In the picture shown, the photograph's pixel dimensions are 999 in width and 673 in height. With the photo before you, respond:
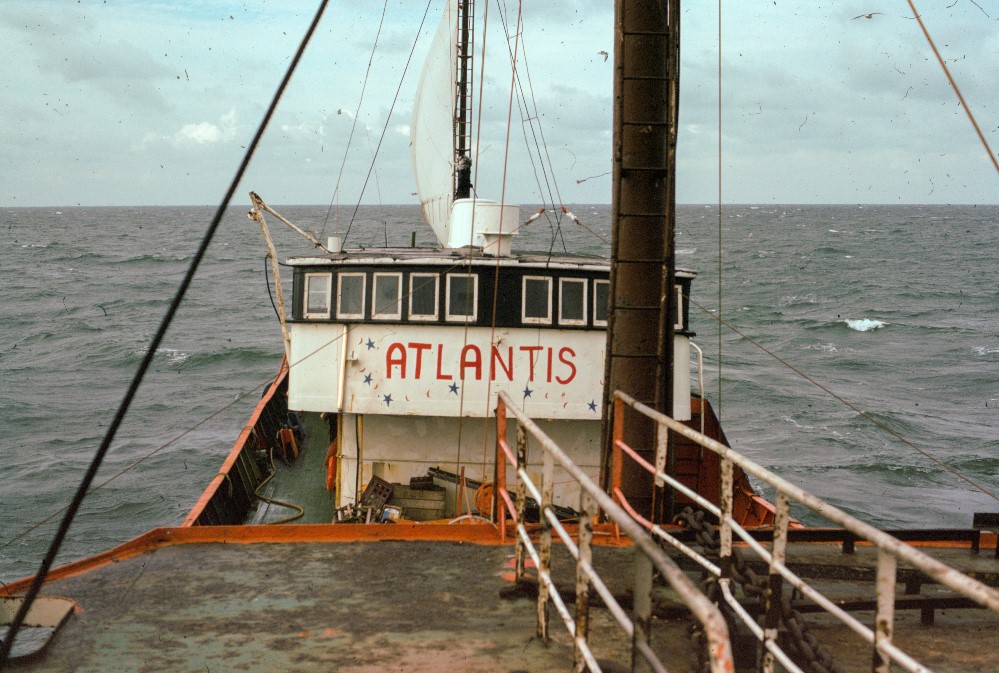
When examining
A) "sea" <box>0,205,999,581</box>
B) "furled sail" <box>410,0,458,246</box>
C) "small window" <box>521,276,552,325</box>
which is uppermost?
"furled sail" <box>410,0,458,246</box>

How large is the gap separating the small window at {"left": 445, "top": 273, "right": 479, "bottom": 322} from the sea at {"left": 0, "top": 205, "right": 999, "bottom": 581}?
5.02 ft

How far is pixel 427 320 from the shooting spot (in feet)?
41.4

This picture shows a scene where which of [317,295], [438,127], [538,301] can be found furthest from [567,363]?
[438,127]

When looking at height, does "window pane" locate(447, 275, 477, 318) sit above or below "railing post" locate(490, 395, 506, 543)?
above

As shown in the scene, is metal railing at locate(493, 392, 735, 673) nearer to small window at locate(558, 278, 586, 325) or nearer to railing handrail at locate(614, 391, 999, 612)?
railing handrail at locate(614, 391, 999, 612)

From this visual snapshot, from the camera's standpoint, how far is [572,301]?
12.7 metres

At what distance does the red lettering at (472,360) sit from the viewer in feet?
40.7

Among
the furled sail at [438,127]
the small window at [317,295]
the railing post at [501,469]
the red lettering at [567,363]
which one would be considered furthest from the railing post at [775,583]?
the furled sail at [438,127]

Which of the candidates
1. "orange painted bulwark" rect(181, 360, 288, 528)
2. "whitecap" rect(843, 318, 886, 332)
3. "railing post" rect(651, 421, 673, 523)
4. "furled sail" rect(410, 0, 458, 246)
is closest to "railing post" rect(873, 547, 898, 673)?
"railing post" rect(651, 421, 673, 523)

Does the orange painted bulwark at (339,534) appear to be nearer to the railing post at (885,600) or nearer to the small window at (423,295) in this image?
the railing post at (885,600)

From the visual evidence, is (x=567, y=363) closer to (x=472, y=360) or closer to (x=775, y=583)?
(x=472, y=360)

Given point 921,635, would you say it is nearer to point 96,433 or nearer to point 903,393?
point 96,433

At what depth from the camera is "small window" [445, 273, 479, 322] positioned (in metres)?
12.6

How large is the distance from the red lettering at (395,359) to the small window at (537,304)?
1.68 metres
